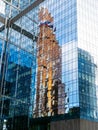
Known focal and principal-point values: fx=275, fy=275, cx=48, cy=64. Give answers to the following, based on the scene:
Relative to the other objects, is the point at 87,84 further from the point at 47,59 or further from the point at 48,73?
the point at 47,59

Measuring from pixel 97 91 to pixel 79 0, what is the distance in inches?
627

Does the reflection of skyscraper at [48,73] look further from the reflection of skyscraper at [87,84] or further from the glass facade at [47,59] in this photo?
the reflection of skyscraper at [87,84]

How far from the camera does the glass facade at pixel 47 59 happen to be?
42.3 meters

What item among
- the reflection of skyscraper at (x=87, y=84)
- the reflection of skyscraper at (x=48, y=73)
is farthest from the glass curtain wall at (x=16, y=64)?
the reflection of skyscraper at (x=87, y=84)

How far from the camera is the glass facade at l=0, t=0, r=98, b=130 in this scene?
1665 inches

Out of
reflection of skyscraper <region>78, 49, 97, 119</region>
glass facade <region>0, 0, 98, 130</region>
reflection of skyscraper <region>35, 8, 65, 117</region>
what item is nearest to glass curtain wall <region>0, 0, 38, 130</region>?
glass facade <region>0, 0, 98, 130</region>

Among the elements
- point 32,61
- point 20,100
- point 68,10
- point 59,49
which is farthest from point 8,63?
point 68,10

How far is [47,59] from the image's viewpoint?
48594mm

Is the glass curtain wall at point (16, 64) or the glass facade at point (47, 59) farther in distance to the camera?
the glass curtain wall at point (16, 64)

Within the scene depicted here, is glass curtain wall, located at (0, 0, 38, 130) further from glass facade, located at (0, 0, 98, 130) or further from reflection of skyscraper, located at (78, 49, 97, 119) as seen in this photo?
reflection of skyscraper, located at (78, 49, 97, 119)

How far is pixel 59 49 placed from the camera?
154 feet

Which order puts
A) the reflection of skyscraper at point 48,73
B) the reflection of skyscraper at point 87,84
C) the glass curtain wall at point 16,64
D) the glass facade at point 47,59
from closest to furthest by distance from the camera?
the reflection of skyscraper at point 87,84 < the glass facade at point 47,59 < the reflection of skyscraper at point 48,73 < the glass curtain wall at point 16,64

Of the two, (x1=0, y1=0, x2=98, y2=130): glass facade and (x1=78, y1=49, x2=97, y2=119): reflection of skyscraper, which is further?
(x1=0, y1=0, x2=98, y2=130): glass facade

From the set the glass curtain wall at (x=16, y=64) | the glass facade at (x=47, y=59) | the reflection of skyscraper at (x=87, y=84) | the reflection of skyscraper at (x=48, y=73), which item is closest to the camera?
the reflection of skyscraper at (x=87, y=84)
